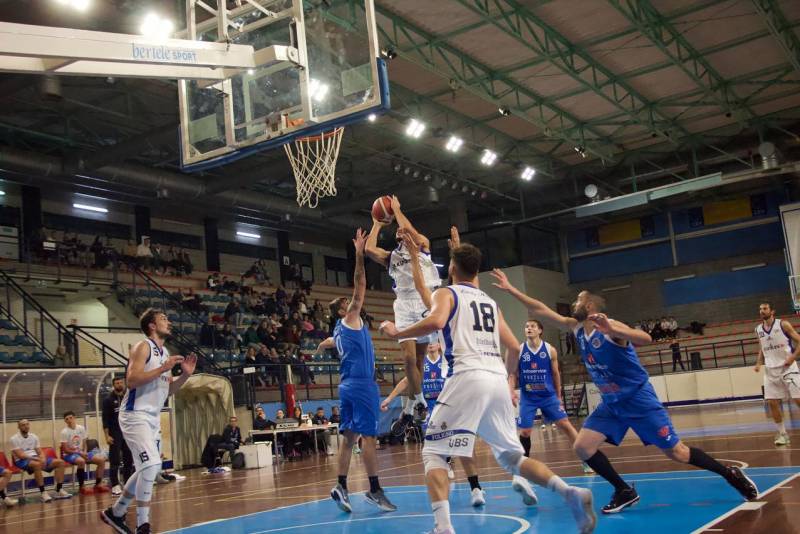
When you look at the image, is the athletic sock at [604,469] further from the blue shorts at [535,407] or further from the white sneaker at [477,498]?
the blue shorts at [535,407]

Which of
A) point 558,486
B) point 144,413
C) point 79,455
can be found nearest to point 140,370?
point 144,413

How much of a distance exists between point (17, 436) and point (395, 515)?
Result: 951 centimetres

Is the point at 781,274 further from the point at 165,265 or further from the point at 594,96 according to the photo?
the point at 165,265

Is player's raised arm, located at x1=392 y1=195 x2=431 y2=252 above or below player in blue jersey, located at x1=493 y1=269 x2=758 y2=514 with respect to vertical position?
above

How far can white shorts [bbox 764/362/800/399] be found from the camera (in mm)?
11070

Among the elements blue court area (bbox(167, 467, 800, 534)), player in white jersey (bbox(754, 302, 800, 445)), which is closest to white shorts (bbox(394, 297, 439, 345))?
blue court area (bbox(167, 467, 800, 534))

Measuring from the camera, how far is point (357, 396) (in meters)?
8.20

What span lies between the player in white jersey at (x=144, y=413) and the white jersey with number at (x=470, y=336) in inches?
105

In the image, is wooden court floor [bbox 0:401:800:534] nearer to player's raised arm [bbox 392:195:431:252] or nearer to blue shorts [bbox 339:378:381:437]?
blue shorts [bbox 339:378:381:437]

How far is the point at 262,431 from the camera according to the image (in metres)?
18.5

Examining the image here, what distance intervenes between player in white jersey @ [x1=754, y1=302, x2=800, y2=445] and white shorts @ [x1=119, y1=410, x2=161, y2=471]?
8322 mm

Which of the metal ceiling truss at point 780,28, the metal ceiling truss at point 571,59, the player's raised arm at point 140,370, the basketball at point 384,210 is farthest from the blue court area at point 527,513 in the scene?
the metal ceiling truss at point 780,28

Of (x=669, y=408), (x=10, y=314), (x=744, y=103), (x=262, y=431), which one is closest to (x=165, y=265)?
(x=10, y=314)

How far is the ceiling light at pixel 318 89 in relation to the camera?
9531 mm
